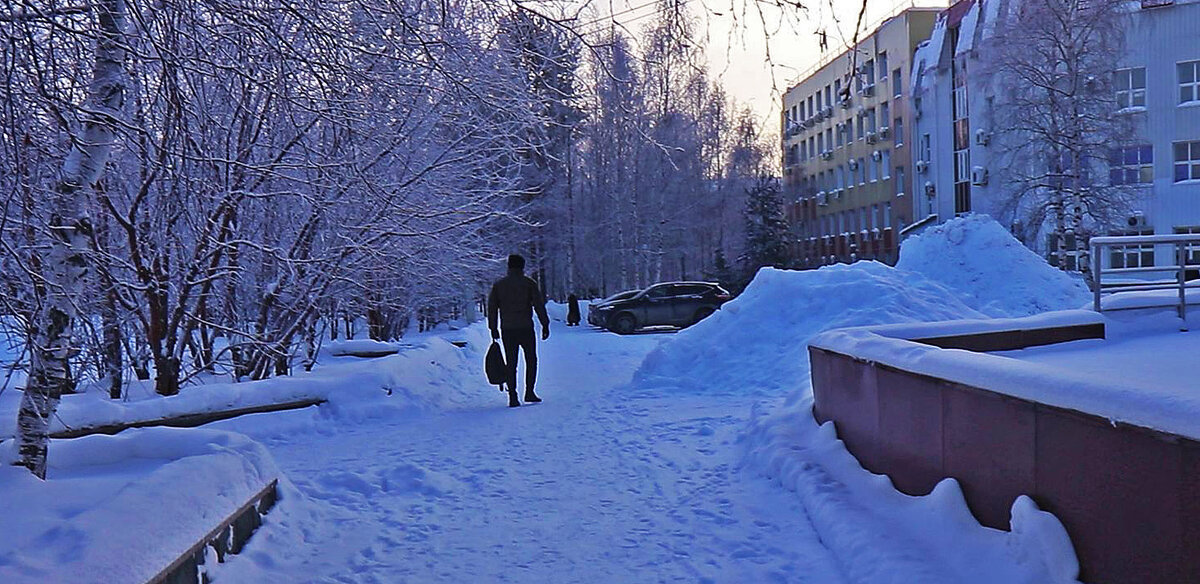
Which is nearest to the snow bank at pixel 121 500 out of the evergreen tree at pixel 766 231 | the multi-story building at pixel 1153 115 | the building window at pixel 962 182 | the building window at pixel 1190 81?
the multi-story building at pixel 1153 115

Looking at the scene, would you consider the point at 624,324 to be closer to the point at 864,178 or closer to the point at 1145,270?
the point at 1145,270

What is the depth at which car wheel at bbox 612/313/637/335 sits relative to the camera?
102 feet

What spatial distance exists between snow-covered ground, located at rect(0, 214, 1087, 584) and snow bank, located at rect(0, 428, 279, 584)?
36 millimetres

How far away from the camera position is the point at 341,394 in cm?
1114

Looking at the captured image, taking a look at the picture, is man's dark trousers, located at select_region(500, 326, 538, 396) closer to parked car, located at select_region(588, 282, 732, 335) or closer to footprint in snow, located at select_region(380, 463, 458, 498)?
footprint in snow, located at select_region(380, 463, 458, 498)

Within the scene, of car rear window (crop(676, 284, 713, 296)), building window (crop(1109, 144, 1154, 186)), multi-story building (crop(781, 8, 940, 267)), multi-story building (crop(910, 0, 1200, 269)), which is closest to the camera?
car rear window (crop(676, 284, 713, 296))

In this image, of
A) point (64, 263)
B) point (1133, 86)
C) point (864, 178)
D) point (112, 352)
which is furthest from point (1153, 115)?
point (64, 263)

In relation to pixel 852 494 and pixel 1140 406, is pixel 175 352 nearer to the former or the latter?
pixel 852 494

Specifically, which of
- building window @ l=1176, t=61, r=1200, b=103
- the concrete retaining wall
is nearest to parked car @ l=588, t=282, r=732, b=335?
building window @ l=1176, t=61, r=1200, b=103

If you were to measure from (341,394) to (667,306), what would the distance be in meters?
20.4

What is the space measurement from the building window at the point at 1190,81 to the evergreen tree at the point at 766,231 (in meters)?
17.6

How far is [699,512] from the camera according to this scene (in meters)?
6.27

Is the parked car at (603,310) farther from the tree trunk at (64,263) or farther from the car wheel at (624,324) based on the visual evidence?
the tree trunk at (64,263)

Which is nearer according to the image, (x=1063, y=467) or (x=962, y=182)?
(x=1063, y=467)
